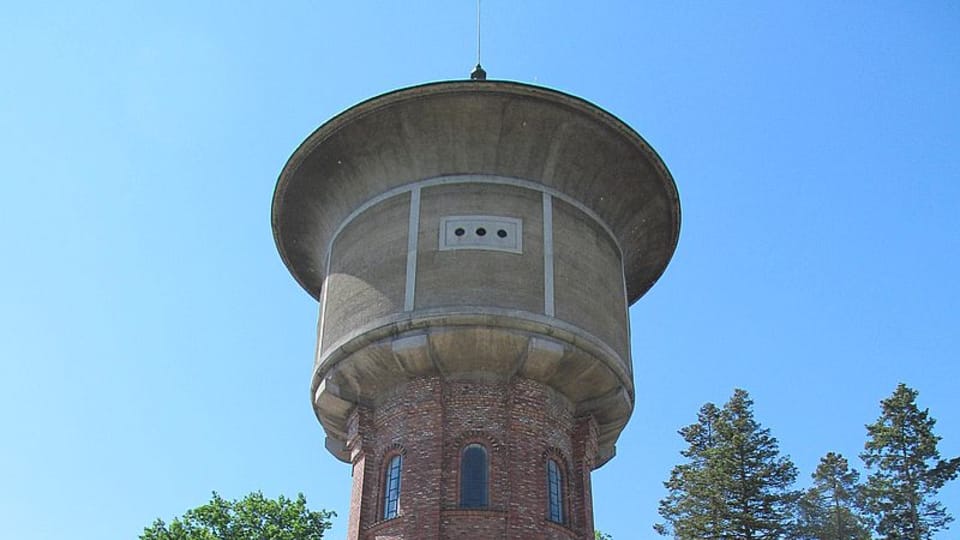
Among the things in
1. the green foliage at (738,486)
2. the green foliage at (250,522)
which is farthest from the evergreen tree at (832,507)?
the green foliage at (250,522)

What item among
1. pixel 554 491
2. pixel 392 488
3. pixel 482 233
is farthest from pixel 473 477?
pixel 482 233

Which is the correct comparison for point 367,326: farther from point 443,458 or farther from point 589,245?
point 589,245

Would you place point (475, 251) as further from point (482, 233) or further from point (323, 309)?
point (323, 309)

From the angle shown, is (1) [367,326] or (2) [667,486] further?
(2) [667,486]

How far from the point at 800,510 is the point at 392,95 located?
21.7m

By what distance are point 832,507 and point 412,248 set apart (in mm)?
21551

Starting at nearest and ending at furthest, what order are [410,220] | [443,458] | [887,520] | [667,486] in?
[443,458] < [410,220] < [887,520] < [667,486]

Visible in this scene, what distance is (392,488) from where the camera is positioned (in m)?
15.2

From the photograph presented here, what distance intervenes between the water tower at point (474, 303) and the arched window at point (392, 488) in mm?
32

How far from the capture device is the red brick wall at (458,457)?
1444cm

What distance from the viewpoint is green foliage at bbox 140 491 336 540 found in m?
28.1

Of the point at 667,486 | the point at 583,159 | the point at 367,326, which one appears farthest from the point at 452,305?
the point at 667,486

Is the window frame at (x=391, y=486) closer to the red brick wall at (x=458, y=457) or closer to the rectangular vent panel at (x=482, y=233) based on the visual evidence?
the red brick wall at (x=458, y=457)

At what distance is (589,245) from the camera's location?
663 inches
